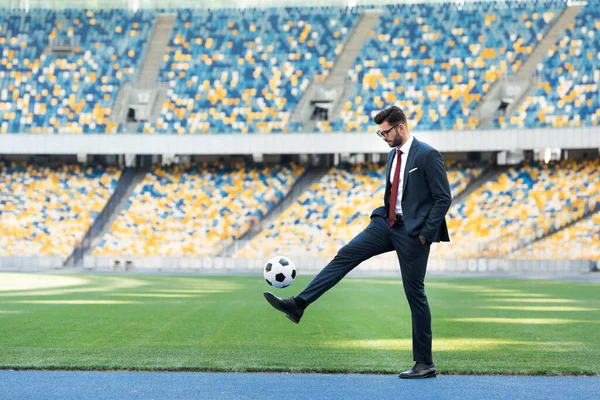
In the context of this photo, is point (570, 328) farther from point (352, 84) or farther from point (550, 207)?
point (352, 84)

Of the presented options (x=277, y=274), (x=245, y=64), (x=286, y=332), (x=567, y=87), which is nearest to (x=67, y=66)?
(x=245, y=64)

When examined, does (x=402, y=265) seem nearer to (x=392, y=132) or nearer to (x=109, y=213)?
(x=392, y=132)

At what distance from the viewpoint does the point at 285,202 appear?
39000 mm

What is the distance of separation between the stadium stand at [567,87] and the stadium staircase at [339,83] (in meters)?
7.03

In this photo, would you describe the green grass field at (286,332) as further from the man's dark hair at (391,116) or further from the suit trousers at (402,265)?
the man's dark hair at (391,116)

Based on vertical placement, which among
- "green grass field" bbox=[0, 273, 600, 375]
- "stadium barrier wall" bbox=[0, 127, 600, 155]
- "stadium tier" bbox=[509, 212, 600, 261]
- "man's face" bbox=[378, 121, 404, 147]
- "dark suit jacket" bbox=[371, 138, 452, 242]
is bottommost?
"green grass field" bbox=[0, 273, 600, 375]

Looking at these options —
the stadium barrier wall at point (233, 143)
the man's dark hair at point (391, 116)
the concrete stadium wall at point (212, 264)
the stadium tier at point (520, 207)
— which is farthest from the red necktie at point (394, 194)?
the stadium barrier wall at point (233, 143)

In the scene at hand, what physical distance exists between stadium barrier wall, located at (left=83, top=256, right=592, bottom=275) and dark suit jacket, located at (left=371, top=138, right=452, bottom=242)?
2735 cm

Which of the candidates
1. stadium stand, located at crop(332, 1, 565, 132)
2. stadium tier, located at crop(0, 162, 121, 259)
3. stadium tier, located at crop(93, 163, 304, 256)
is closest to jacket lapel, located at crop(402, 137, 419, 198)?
stadium tier, located at crop(93, 163, 304, 256)

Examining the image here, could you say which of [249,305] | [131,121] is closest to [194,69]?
[131,121]

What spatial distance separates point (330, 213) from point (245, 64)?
828 cm

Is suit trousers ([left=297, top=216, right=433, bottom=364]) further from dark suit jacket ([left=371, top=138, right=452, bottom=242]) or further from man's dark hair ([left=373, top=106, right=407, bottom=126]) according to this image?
man's dark hair ([left=373, top=106, right=407, bottom=126])

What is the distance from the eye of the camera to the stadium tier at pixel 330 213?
121 ft

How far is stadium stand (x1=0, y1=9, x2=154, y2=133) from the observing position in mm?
39719
